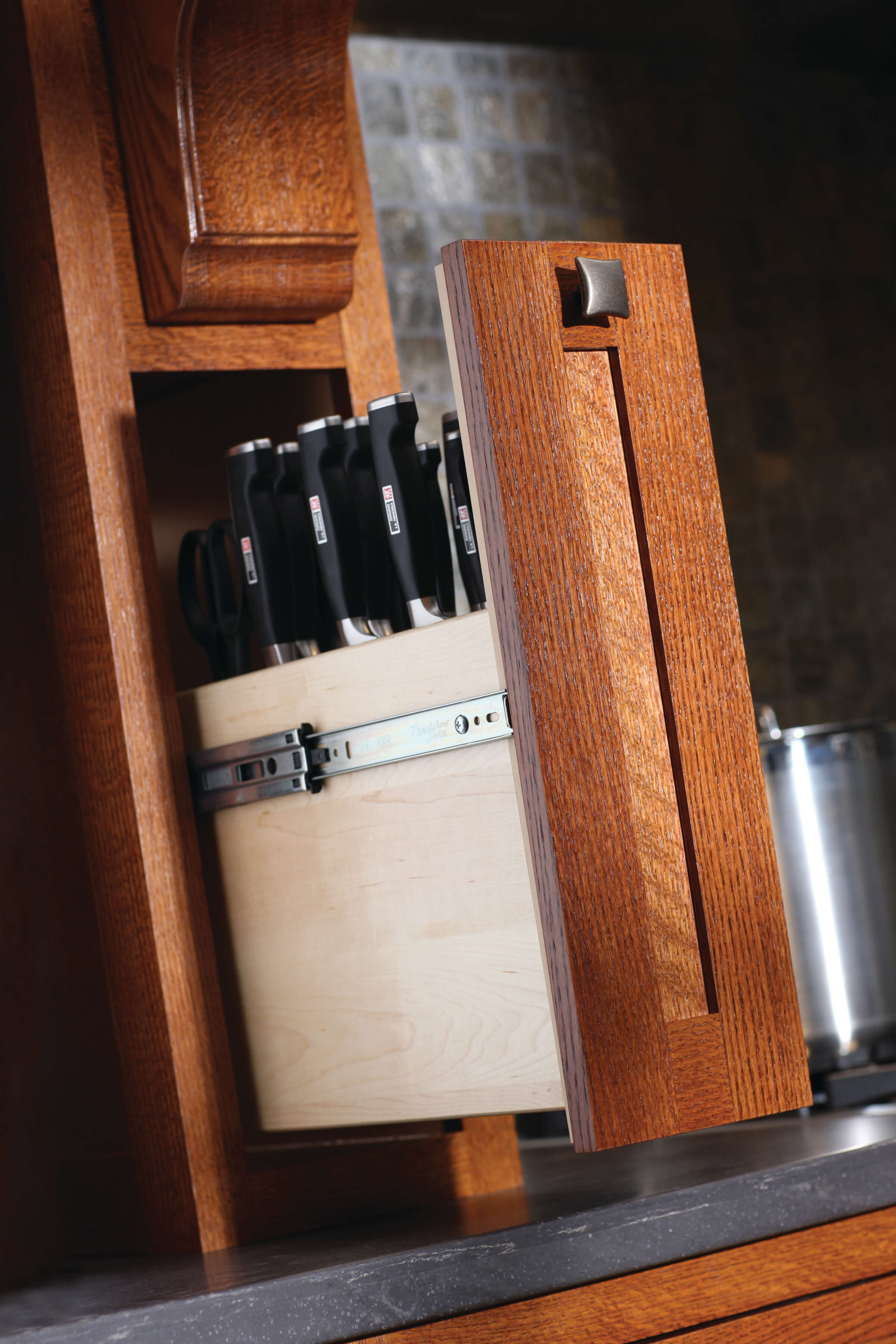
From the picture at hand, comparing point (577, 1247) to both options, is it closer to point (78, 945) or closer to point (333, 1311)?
point (333, 1311)

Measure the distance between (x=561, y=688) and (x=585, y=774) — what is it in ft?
0.14

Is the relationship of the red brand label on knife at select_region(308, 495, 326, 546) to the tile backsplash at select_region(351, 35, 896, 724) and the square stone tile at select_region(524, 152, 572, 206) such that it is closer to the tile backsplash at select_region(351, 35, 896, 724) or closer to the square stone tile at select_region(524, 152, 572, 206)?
the tile backsplash at select_region(351, 35, 896, 724)

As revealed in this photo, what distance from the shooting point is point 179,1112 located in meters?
1.01

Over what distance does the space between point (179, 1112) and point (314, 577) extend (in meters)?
0.34

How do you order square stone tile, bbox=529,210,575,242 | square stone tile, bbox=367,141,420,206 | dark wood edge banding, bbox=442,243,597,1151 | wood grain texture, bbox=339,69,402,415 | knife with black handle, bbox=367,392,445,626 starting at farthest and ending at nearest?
square stone tile, bbox=529,210,575,242
square stone tile, bbox=367,141,420,206
wood grain texture, bbox=339,69,402,415
knife with black handle, bbox=367,392,445,626
dark wood edge banding, bbox=442,243,597,1151

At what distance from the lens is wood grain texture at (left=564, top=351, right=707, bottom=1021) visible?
2.69ft

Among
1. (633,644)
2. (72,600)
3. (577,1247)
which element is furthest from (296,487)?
(577,1247)

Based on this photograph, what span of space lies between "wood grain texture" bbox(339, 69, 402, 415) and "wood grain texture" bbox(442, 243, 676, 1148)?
0.35 metres

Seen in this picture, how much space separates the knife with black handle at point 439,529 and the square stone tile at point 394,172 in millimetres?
1157

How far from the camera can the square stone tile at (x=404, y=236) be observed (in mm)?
Answer: 2070

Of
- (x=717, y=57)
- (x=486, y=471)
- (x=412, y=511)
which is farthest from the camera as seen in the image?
(x=717, y=57)

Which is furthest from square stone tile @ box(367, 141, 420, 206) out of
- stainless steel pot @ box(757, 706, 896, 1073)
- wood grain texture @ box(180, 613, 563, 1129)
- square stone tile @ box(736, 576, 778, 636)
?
wood grain texture @ box(180, 613, 563, 1129)

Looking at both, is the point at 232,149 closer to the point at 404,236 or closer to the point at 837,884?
the point at 837,884

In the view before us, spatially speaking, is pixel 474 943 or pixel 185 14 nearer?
pixel 474 943
